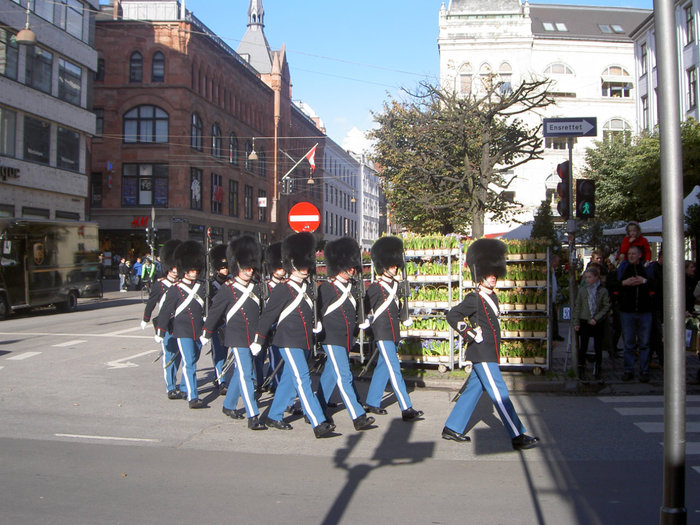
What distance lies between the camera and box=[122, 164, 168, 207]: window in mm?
43094

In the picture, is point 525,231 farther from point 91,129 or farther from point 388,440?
point 91,129

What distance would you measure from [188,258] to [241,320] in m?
1.67

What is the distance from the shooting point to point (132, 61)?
43.3m

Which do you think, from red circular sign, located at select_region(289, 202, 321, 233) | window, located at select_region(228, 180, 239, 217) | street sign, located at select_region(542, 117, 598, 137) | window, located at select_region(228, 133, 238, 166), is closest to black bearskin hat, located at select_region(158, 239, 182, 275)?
red circular sign, located at select_region(289, 202, 321, 233)

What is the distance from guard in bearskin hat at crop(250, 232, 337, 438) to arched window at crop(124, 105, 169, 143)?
125 feet

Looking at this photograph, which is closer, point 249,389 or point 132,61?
point 249,389

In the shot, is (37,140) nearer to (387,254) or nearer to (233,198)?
(233,198)

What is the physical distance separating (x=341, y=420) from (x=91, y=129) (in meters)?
A: 33.4

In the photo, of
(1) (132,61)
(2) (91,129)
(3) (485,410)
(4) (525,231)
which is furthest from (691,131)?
(1) (132,61)

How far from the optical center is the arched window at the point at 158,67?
43.2 m

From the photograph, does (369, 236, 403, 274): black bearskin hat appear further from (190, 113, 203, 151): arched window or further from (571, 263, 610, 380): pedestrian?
(190, 113, 203, 151): arched window

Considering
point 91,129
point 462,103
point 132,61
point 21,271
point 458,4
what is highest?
point 458,4

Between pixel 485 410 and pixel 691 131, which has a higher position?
pixel 691 131

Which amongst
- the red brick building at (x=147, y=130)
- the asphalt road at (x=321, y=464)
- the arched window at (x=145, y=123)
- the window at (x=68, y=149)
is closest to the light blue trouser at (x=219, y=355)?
the asphalt road at (x=321, y=464)
